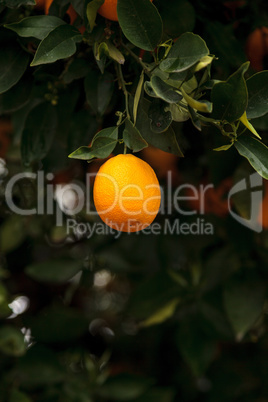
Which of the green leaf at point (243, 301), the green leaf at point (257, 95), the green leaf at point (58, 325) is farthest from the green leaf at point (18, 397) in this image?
the green leaf at point (257, 95)

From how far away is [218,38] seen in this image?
2.91 ft

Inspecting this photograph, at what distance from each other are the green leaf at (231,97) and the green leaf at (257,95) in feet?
0.15

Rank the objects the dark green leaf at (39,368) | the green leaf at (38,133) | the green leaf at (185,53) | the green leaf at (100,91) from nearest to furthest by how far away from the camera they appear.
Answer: the green leaf at (185,53) < the green leaf at (100,91) < the green leaf at (38,133) < the dark green leaf at (39,368)

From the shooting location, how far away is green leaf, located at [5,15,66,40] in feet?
2.20

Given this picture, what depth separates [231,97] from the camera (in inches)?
22.1

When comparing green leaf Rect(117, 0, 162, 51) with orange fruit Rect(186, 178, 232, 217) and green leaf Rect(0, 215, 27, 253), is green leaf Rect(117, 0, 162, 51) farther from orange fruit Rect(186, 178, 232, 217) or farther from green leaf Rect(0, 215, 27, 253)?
green leaf Rect(0, 215, 27, 253)

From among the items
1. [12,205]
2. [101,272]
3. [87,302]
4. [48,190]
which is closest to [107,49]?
[48,190]

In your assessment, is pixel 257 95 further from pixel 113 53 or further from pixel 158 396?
pixel 158 396

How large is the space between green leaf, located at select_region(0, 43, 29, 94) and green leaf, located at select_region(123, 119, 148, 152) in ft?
0.74

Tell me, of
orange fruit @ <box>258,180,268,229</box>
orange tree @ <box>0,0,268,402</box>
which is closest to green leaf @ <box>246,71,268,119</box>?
orange tree @ <box>0,0,268,402</box>

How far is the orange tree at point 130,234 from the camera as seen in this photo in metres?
0.65

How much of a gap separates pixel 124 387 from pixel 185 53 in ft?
2.87

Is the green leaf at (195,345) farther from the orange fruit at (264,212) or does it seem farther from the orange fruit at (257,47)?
the orange fruit at (257,47)

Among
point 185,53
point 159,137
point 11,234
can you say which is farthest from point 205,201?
point 185,53
